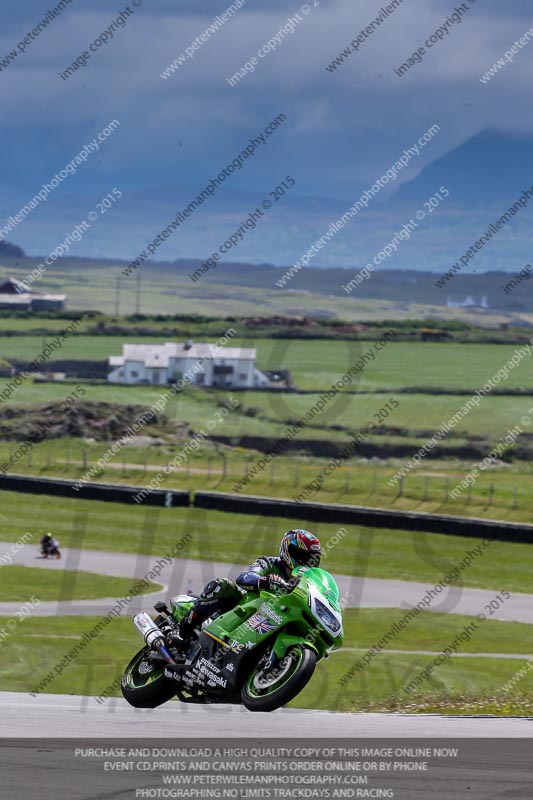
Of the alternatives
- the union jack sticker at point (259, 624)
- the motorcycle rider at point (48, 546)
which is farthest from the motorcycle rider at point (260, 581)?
the motorcycle rider at point (48, 546)

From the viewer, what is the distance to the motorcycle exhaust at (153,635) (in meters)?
12.5

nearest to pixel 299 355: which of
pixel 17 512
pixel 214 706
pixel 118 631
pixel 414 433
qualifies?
pixel 414 433

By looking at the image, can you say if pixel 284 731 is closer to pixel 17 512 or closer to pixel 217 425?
pixel 17 512

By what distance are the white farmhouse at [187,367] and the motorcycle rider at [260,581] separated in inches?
3649

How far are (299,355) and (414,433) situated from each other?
135ft

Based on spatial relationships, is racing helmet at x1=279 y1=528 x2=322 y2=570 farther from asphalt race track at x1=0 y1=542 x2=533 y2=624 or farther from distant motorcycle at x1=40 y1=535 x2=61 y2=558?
distant motorcycle at x1=40 y1=535 x2=61 y2=558

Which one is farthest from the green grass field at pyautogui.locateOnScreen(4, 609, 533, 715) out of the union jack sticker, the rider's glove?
the rider's glove

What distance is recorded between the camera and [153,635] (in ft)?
41.8

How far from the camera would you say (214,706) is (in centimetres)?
1435

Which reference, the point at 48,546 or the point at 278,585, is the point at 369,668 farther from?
the point at 48,546

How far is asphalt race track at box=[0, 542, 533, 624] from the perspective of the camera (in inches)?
1407

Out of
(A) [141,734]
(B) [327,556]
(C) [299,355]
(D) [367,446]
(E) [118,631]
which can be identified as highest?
(C) [299,355]

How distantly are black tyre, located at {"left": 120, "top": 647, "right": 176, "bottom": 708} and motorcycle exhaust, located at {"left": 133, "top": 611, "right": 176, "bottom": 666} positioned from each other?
0.62 ft

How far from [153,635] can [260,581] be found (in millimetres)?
1422
